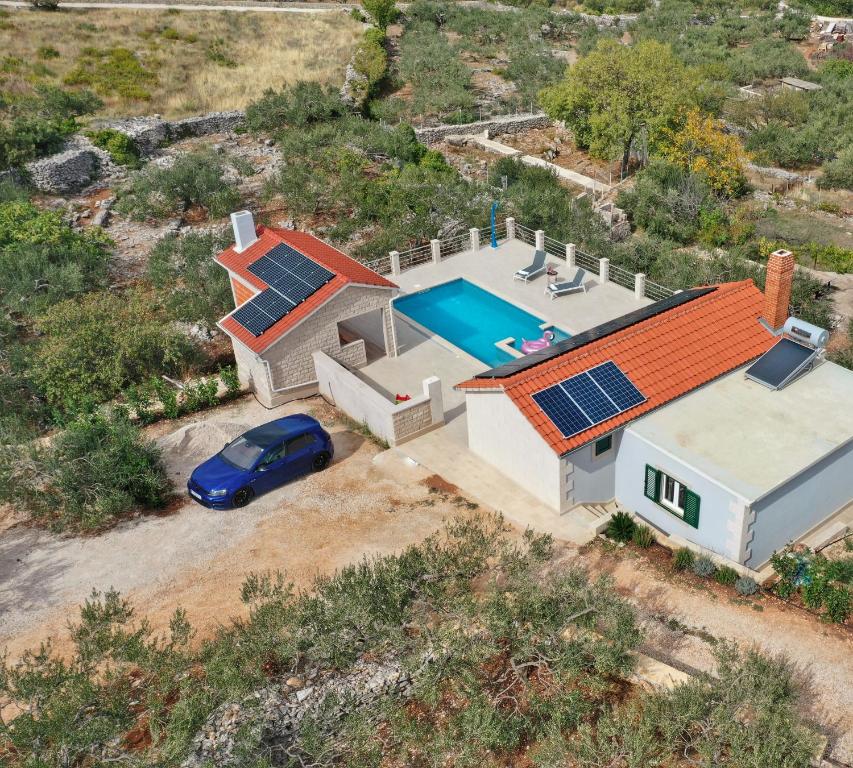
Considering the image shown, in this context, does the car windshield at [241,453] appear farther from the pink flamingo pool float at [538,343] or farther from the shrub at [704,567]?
the shrub at [704,567]

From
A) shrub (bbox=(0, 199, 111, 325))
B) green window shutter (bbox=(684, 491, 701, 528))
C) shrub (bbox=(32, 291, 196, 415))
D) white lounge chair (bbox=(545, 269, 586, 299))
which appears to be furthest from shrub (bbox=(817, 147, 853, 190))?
shrub (bbox=(0, 199, 111, 325))

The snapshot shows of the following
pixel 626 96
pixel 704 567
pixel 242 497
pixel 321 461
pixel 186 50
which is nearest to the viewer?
pixel 704 567

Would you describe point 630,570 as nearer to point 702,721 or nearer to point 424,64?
point 702,721

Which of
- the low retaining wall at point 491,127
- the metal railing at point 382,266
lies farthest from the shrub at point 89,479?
the low retaining wall at point 491,127

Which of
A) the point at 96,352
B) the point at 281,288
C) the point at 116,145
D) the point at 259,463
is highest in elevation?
the point at 281,288

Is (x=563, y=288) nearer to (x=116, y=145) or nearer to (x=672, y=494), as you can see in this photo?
(x=672, y=494)

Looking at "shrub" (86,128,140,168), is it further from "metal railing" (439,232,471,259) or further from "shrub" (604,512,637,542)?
"shrub" (604,512,637,542)

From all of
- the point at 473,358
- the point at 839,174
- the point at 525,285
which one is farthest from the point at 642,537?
the point at 839,174
